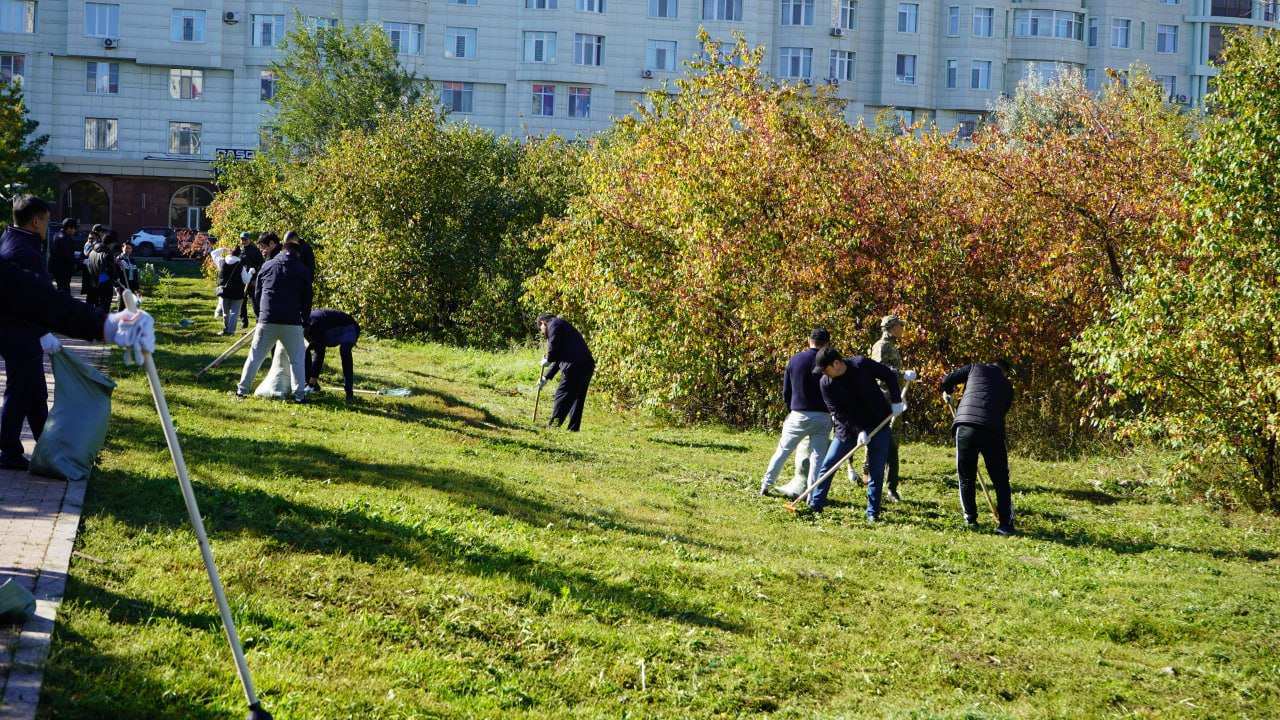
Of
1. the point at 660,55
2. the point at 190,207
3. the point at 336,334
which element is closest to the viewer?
the point at 336,334

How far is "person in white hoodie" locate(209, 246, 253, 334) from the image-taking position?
22031 millimetres

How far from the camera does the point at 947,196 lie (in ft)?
59.6

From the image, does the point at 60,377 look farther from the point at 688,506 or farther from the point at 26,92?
the point at 26,92

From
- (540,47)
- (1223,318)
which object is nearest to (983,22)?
(540,47)

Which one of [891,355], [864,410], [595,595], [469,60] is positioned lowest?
[595,595]

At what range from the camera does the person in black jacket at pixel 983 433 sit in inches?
467

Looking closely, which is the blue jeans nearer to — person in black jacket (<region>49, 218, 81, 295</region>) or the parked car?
person in black jacket (<region>49, 218, 81, 295</region>)

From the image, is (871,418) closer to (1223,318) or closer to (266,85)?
(1223,318)

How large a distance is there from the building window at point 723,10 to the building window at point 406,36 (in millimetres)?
14168

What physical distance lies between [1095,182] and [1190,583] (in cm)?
849

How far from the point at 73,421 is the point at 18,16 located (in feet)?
188

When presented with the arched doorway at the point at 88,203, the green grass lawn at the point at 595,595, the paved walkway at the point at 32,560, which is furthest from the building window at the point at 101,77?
the paved walkway at the point at 32,560

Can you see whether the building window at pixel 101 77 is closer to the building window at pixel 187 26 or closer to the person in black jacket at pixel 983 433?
the building window at pixel 187 26

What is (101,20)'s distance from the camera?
57.7m
